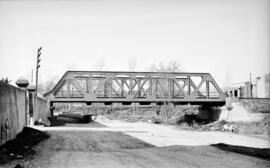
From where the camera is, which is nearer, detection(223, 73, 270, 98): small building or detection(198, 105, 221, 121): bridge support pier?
detection(198, 105, 221, 121): bridge support pier

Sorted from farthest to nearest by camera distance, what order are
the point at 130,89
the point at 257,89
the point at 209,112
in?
1. the point at 257,89
2. the point at 209,112
3. the point at 130,89

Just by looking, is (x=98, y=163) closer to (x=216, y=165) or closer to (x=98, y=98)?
(x=216, y=165)

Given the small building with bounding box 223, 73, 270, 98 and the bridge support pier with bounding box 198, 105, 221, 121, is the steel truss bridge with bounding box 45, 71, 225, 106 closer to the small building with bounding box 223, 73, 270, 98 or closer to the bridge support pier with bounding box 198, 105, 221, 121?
the bridge support pier with bounding box 198, 105, 221, 121

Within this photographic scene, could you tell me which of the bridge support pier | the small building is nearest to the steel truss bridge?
the bridge support pier

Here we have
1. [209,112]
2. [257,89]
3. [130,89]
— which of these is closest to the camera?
[130,89]

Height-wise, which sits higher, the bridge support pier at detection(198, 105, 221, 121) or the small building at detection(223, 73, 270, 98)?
the small building at detection(223, 73, 270, 98)

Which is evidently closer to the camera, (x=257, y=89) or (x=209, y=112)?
(x=209, y=112)

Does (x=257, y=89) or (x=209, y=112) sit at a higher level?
(x=257, y=89)

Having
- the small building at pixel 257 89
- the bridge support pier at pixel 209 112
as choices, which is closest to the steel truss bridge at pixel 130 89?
the bridge support pier at pixel 209 112

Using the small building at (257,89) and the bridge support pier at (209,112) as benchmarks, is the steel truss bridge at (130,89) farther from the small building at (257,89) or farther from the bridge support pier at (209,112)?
the small building at (257,89)

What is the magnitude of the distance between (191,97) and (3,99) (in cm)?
3487

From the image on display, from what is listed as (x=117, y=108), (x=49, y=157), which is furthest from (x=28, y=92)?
(x=117, y=108)

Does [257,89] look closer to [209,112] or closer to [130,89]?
[209,112]

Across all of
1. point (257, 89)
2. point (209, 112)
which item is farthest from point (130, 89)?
point (257, 89)
